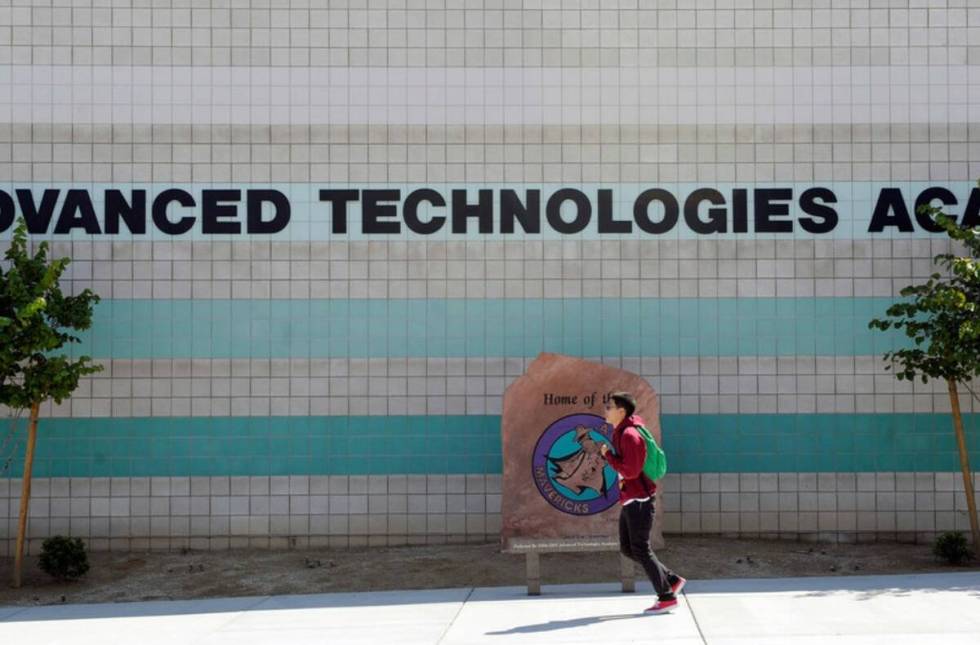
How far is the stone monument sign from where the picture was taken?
12.3 metres

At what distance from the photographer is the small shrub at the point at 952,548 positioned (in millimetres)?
12086

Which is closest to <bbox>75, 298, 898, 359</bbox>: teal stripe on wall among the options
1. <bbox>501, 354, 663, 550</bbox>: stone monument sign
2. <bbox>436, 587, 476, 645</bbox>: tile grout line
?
<bbox>501, 354, 663, 550</bbox>: stone monument sign

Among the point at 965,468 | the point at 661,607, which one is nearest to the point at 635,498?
the point at 661,607

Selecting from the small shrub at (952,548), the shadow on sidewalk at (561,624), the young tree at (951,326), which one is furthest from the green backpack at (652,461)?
the small shrub at (952,548)

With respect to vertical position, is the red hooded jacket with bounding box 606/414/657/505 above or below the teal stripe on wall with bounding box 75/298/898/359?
below

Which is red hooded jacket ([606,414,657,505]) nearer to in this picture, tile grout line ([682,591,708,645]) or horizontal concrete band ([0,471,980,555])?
tile grout line ([682,591,708,645])

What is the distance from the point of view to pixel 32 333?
11.3 meters

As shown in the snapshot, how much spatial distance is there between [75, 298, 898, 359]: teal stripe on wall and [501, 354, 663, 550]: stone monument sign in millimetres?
1002

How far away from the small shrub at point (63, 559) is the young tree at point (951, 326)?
8.98 meters

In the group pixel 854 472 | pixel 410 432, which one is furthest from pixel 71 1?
pixel 854 472

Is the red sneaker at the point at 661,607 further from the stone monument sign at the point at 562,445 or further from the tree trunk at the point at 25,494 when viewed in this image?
the tree trunk at the point at 25,494

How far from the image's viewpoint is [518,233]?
1341 centimetres

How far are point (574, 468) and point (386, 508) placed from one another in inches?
95.3

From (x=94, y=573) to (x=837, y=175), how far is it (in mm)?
9726
